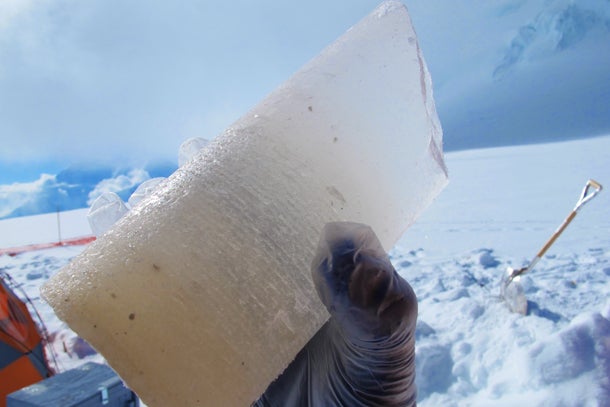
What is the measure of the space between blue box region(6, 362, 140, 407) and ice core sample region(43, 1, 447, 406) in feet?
4.72

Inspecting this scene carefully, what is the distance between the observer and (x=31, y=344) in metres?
2.47

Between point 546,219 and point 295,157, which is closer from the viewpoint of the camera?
point 295,157

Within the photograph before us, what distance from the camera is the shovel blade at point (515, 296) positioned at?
8.34 ft

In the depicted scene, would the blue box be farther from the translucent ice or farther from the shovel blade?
the shovel blade

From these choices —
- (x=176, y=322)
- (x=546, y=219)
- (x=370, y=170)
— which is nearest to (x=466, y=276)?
(x=546, y=219)

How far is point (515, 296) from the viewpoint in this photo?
2.60 m

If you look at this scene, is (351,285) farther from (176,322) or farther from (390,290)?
(176,322)

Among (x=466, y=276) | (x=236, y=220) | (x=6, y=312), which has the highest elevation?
(x=236, y=220)

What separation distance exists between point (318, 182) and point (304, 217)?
5cm

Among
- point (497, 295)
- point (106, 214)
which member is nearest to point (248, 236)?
point (106, 214)

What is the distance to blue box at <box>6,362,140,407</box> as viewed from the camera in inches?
66.5

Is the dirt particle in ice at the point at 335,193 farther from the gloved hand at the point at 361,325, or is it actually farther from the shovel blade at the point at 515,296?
the shovel blade at the point at 515,296

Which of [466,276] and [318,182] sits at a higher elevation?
[318,182]

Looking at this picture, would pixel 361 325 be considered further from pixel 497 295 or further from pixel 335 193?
pixel 497 295
